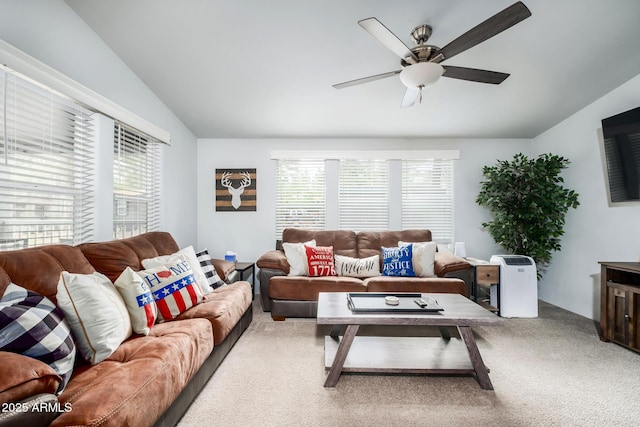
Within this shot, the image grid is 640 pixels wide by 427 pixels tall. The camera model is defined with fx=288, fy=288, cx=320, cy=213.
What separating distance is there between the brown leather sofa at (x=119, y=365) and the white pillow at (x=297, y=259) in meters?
0.96

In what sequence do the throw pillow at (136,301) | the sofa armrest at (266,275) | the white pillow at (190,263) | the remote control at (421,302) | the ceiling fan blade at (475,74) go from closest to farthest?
the throw pillow at (136,301) → the ceiling fan blade at (475,74) → the remote control at (421,302) → the white pillow at (190,263) → the sofa armrest at (266,275)

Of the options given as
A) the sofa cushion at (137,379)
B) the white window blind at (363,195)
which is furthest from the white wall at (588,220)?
the sofa cushion at (137,379)

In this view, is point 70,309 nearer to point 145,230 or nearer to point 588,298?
point 145,230

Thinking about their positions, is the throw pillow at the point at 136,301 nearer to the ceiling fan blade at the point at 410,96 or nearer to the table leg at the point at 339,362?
the table leg at the point at 339,362

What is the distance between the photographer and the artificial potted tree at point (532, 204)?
11.3 ft

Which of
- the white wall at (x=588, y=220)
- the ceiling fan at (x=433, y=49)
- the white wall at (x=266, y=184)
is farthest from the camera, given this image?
the white wall at (x=266, y=184)

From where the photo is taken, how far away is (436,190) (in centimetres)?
433

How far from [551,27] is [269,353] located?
3.52m

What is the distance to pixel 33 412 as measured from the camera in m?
0.93

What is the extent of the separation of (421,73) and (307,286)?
2304 millimetres

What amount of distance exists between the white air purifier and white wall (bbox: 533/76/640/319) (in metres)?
0.60

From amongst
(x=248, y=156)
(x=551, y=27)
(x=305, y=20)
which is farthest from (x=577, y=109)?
(x=248, y=156)

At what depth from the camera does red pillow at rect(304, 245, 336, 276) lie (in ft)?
11.1

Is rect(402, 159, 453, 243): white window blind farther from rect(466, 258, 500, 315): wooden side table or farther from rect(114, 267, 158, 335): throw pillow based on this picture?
rect(114, 267, 158, 335): throw pillow
